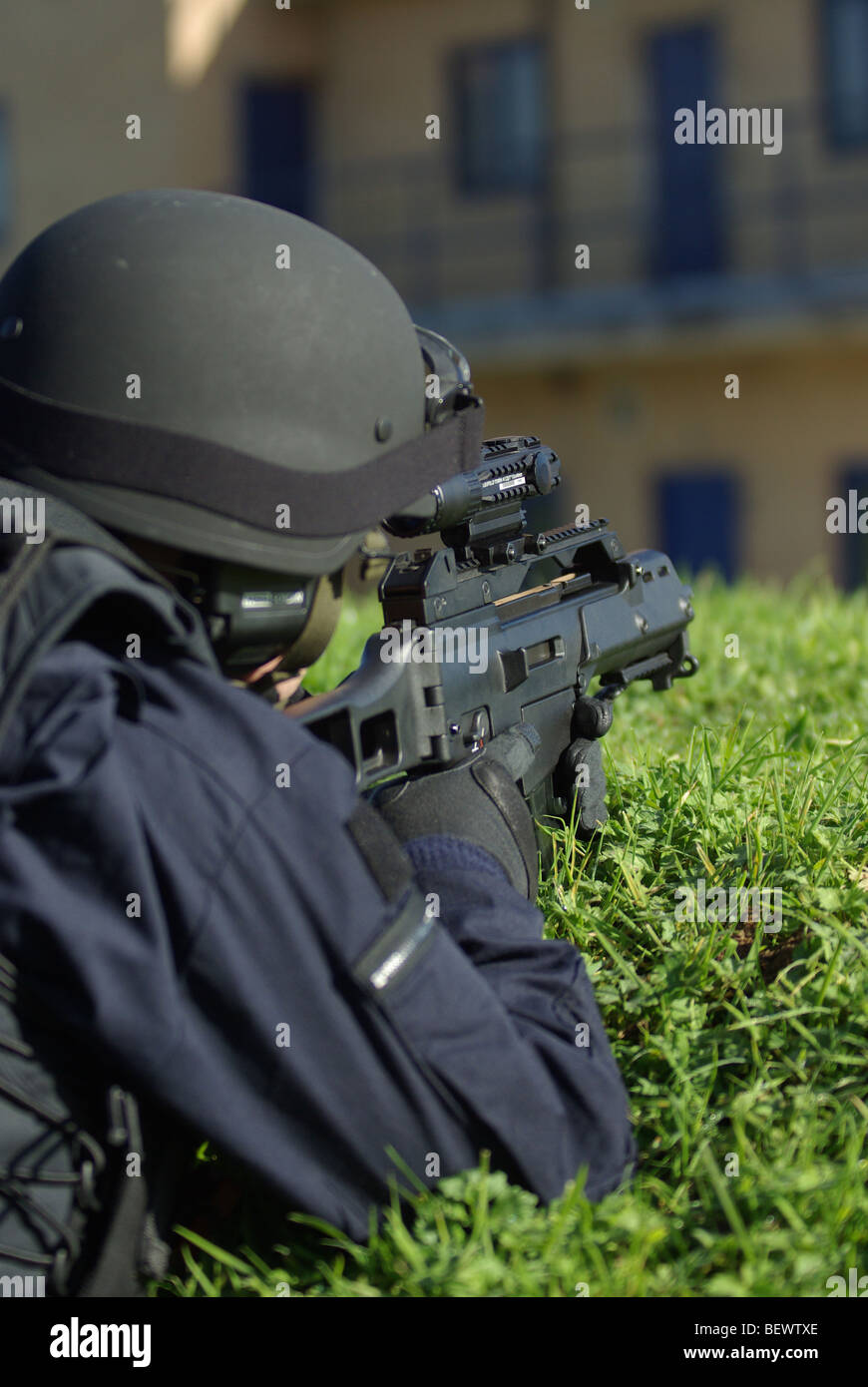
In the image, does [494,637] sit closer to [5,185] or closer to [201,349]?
[201,349]

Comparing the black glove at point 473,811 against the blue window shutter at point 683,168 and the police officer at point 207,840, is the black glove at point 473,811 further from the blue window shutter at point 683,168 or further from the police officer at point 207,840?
the blue window shutter at point 683,168

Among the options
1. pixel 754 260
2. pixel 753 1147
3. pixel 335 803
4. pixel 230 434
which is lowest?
pixel 753 1147

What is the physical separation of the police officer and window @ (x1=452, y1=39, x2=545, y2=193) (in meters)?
14.3

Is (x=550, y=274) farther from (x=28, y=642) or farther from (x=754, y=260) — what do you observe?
(x=28, y=642)

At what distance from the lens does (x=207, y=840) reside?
5.42ft

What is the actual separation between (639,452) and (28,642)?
14080 mm

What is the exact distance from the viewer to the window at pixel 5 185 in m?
16.2

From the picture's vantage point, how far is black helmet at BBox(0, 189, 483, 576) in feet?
6.32

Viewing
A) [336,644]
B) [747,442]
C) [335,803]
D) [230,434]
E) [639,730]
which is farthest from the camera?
[747,442]

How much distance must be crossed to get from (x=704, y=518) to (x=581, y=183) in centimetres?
368
